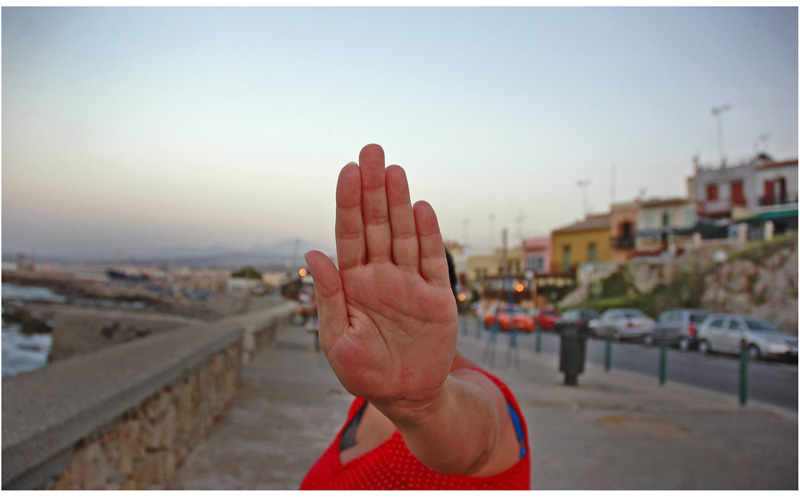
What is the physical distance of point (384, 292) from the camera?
121cm

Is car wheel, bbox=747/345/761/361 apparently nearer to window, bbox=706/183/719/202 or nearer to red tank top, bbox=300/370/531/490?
red tank top, bbox=300/370/531/490

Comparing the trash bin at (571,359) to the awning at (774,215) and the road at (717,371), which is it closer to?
the road at (717,371)

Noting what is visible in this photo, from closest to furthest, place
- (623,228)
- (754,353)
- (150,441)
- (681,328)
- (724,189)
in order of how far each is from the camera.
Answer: (150,441), (754,353), (681,328), (724,189), (623,228)

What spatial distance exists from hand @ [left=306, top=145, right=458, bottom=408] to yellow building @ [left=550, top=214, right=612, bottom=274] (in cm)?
4354

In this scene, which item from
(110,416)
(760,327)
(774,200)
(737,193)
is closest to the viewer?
(110,416)

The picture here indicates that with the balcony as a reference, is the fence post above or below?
below

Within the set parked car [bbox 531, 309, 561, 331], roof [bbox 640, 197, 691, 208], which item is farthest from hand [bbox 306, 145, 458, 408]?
roof [bbox 640, 197, 691, 208]

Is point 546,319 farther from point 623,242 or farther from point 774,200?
point 774,200

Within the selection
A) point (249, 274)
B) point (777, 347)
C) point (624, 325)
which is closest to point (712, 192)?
point (624, 325)

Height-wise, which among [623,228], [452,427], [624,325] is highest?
[623,228]

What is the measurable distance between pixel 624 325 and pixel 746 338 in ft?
→ 23.9

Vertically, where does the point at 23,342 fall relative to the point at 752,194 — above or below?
below

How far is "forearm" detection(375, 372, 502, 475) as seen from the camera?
1312 mm

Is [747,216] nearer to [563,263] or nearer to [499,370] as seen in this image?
[563,263]
